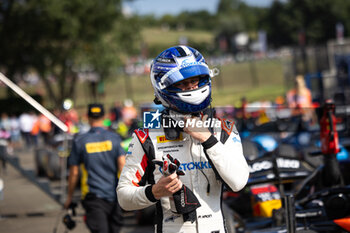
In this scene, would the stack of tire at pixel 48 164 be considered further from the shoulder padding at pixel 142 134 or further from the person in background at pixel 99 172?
the shoulder padding at pixel 142 134

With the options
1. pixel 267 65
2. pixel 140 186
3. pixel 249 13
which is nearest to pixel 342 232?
pixel 140 186

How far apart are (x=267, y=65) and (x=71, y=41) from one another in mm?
35655

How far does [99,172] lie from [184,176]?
318 cm

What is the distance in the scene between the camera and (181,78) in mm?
2764

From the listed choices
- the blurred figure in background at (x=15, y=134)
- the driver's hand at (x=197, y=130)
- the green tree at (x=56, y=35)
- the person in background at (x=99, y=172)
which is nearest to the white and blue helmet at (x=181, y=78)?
the driver's hand at (x=197, y=130)

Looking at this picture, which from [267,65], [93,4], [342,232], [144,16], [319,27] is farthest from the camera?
[319,27]

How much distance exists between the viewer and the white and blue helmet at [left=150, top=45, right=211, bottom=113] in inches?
109

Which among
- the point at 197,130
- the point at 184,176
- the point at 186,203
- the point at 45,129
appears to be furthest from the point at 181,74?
the point at 45,129

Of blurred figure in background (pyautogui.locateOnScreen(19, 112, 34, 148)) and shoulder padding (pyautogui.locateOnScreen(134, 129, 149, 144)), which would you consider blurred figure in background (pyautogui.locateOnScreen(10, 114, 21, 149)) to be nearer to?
blurred figure in background (pyautogui.locateOnScreen(19, 112, 34, 148))

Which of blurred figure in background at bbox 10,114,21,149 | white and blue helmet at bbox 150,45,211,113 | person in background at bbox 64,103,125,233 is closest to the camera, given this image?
white and blue helmet at bbox 150,45,211,113

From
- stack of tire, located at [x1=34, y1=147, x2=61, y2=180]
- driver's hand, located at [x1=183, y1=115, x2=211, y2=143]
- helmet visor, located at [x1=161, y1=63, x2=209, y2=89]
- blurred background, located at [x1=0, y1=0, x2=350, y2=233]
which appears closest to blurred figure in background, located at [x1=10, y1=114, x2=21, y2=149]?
blurred background, located at [x1=0, y1=0, x2=350, y2=233]

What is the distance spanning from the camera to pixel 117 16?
32031 millimetres

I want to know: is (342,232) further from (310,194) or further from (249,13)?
(249,13)

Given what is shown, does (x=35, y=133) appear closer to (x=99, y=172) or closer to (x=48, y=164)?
(x=48, y=164)
